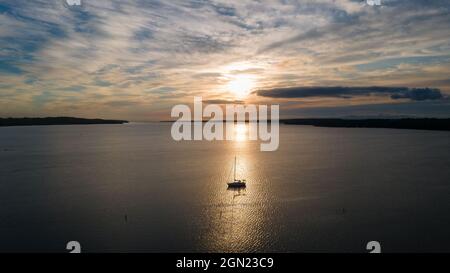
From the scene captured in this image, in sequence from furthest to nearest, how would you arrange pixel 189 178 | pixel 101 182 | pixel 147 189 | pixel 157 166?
pixel 157 166 < pixel 189 178 < pixel 101 182 < pixel 147 189

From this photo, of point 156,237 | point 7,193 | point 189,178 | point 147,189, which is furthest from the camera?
point 189,178

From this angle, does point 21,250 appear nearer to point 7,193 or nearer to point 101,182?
point 7,193

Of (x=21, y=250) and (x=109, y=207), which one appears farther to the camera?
(x=109, y=207)

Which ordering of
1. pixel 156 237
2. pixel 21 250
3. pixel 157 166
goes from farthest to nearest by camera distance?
pixel 157 166, pixel 156 237, pixel 21 250

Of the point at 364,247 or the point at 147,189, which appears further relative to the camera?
the point at 147,189
